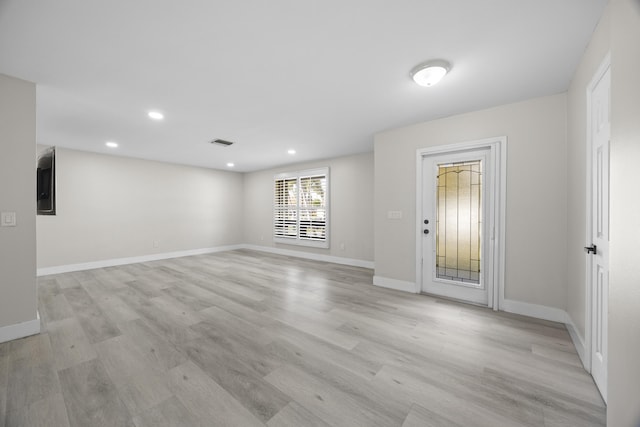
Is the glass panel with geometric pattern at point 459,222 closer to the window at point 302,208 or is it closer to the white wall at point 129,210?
the window at point 302,208

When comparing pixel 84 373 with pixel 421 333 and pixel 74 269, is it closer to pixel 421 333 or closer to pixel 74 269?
pixel 421 333

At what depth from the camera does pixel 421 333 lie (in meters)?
2.23

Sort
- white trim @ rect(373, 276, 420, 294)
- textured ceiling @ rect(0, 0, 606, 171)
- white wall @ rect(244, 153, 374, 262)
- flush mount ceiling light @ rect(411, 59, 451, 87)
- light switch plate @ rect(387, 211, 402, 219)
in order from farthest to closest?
white wall @ rect(244, 153, 374, 262) < light switch plate @ rect(387, 211, 402, 219) < white trim @ rect(373, 276, 420, 294) < flush mount ceiling light @ rect(411, 59, 451, 87) < textured ceiling @ rect(0, 0, 606, 171)

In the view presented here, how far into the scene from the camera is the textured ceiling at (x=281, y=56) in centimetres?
145

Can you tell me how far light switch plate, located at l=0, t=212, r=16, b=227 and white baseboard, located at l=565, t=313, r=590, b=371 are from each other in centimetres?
489

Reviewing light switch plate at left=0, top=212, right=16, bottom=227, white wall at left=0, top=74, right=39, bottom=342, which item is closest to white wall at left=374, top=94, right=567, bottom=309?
white wall at left=0, top=74, right=39, bottom=342

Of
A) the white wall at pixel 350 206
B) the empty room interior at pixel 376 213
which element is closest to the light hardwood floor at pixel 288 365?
the empty room interior at pixel 376 213

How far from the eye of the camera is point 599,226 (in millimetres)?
1659

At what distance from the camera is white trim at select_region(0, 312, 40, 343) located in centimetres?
211

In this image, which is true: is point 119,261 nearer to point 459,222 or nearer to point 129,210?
point 129,210

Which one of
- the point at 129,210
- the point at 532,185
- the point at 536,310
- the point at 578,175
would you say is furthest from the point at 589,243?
the point at 129,210

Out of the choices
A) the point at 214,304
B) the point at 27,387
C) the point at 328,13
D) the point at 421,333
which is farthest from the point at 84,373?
the point at 328,13

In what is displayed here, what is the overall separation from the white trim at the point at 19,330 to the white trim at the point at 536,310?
485 cm

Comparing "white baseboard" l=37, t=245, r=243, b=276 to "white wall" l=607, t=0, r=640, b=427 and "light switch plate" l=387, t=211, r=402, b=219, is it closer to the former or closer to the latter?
"light switch plate" l=387, t=211, r=402, b=219
